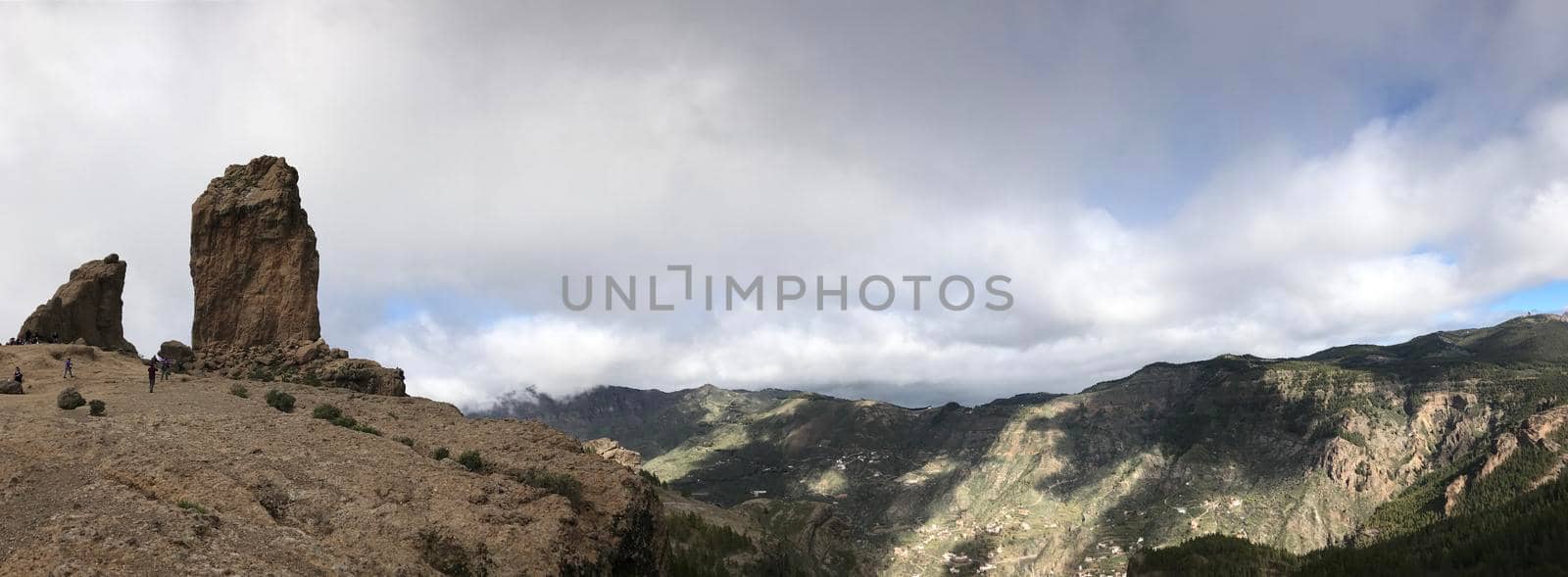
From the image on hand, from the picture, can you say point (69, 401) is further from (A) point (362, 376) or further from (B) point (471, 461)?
(A) point (362, 376)

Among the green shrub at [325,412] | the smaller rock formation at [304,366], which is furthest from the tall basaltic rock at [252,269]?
the green shrub at [325,412]

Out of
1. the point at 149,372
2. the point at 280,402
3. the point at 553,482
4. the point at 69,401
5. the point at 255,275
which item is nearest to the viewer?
the point at 69,401

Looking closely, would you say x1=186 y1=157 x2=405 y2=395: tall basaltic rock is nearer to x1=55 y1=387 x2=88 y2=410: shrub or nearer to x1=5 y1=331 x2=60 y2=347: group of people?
x1=5 y1=331 x2=60 y2=347: group of people

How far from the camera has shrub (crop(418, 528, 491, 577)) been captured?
990 inches

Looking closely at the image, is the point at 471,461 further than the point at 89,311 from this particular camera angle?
No

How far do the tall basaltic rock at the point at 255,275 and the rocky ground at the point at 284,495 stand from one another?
57.1 ft

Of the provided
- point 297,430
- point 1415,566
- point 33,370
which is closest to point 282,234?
point 33,370

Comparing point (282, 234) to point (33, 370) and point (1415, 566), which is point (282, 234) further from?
point (1415, 566)

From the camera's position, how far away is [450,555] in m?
25.6

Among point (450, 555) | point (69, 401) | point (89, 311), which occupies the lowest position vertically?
point (450, 555)

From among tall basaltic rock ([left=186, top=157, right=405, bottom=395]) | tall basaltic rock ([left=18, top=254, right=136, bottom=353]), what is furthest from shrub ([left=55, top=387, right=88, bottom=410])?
tall basaltic rock ([left=18, top=254, right=136, bottom=353])

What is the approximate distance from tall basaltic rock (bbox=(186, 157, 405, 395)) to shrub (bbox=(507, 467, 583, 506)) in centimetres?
3181

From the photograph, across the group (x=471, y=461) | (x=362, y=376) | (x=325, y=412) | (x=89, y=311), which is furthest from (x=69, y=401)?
(x=89, y=311)

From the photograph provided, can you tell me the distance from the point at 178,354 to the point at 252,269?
9676mm
